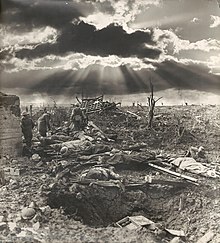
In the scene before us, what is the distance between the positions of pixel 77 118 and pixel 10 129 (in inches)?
15.6

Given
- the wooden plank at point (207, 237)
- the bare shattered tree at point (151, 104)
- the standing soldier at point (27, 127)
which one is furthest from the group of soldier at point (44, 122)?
the wooden plank at point (207, 237)

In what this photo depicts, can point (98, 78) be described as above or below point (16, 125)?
above

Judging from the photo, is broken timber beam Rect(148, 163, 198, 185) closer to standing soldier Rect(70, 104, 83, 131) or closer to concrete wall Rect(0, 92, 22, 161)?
standing soldier Rect(70, 104, 83, 131)

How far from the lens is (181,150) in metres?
2.29

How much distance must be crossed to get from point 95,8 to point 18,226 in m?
1.32

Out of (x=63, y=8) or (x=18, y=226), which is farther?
(x=63, y=8)

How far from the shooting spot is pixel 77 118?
2.26 meters

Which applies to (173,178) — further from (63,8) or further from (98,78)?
(63,8)

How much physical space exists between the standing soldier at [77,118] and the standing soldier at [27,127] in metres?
0.24

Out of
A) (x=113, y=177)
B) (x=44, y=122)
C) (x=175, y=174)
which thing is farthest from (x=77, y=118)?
(x=175, y=174)

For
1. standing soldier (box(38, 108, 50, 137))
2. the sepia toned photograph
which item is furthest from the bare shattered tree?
standing soldier (box(38, 108, 50, 137))

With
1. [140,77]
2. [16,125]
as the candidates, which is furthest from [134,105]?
[16,125]

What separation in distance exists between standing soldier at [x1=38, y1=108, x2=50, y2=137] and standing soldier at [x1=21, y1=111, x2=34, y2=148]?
46 millimetres

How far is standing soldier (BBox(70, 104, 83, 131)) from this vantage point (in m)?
2.25
